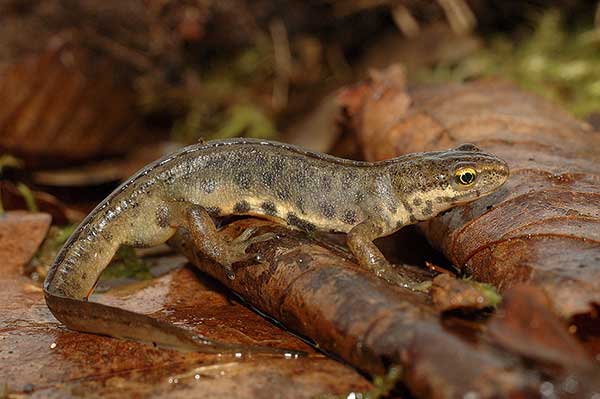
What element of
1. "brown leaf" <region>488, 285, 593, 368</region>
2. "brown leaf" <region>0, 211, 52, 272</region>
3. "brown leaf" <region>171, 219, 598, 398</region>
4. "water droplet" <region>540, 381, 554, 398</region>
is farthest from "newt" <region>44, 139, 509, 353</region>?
"water droplet" <region>540, 381, 554, 398</region>

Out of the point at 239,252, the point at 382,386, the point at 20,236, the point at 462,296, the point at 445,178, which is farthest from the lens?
the point at 20,236

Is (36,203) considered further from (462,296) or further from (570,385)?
(570,385)

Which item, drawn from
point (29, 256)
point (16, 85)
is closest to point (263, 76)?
point (16, 85)

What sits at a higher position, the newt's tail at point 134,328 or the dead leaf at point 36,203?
the dead leaf at point 36,203

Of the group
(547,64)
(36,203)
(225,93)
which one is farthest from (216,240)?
(547,64)

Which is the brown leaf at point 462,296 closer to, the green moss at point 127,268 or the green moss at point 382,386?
the green moss at point 382,386

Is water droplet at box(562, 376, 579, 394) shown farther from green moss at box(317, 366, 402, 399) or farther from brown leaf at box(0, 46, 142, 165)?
brown leaf at box(0, 46, 142, 165)

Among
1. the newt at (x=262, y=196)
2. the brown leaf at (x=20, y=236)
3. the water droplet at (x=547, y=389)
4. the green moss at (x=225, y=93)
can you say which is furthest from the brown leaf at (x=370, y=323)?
the green moss at (x=225, y=93)
